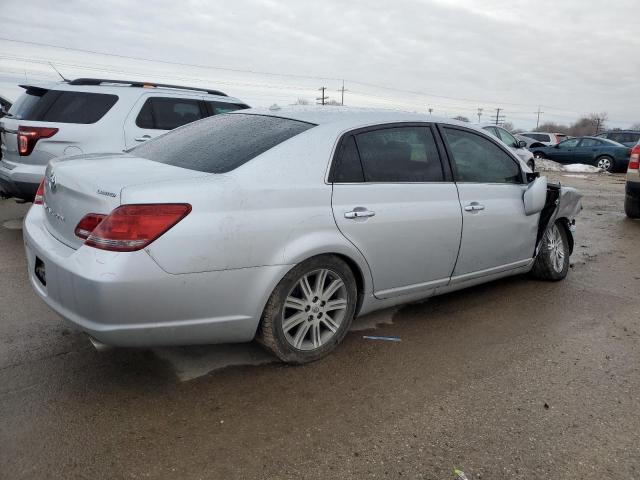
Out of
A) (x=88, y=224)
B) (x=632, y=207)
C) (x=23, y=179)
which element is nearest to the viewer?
(x=88, y=224)

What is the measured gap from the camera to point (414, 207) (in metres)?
3.55

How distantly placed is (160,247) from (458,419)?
5.65ft

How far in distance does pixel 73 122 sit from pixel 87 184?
3818mm

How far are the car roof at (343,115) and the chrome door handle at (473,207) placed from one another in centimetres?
66

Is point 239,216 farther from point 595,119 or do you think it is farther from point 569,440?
point 595,119

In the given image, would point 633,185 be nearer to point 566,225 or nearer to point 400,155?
point 566,225

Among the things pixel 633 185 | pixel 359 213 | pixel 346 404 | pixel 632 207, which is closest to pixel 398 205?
pixel 359 213

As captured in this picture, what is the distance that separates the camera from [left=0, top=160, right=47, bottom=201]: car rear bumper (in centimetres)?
578

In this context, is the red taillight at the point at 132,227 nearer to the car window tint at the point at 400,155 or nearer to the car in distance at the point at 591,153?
the car window tint at the point at 400,155

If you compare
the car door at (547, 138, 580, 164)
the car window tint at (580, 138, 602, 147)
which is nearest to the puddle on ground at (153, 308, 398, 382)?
the car door at (547, 138, 580, 164)

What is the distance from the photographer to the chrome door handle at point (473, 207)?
389 centimetres

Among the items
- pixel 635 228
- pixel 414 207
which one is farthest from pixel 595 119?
pixel 414 207

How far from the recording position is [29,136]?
582cm

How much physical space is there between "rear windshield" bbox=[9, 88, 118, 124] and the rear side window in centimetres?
43
